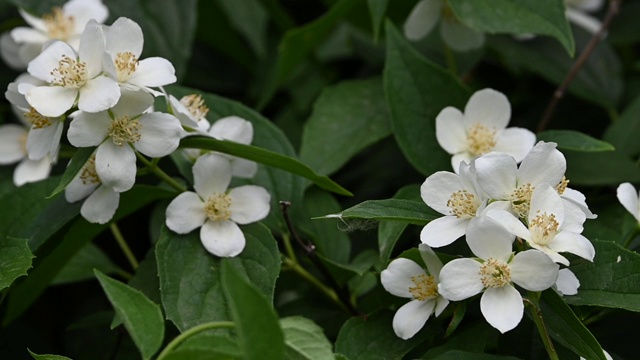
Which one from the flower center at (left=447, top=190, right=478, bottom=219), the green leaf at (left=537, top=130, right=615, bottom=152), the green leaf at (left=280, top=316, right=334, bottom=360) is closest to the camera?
the green leaf at (left=280, top=316, right=334, bottom=360)

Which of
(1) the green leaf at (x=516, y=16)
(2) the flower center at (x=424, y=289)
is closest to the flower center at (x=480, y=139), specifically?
(1) the green leaf at (x=516, y=16)

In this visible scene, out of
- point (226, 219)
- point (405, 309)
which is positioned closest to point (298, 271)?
point (226, 219)

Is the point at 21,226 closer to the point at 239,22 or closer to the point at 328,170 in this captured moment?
the point at 328,170

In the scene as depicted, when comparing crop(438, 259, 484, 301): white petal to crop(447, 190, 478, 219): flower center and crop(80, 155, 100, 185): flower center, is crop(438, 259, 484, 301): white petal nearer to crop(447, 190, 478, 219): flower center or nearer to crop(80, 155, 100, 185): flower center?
crop(447, 190, 478, 219): flower center

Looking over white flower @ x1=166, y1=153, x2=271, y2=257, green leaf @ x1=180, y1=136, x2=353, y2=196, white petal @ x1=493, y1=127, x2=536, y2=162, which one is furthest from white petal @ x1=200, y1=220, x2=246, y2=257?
white petal @ x1=493, y1=127, x2=536, y2=162

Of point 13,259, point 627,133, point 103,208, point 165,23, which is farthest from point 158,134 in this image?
point 627,133

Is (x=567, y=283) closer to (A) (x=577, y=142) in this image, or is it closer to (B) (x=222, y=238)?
(A) (x=577, y=142)

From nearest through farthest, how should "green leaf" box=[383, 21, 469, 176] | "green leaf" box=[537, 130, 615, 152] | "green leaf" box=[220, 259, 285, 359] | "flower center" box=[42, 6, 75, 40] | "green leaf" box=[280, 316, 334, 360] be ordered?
"green leaf" box=[220, 259, 285, 359]
"green leaf" box=[280, 316, 334, 360]
"green leaf" box=[537, 130, 615, 152]
"green leaf" box=[383, 21, 469, 176]
"flower center" box=[42, 6, 75, 40]
